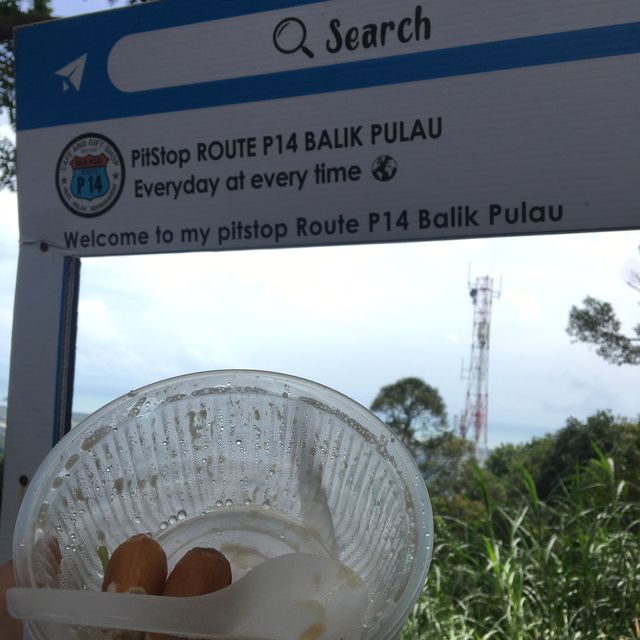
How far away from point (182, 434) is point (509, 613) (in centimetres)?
172

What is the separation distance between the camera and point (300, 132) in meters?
1.53

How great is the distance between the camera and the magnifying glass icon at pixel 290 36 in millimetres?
1520

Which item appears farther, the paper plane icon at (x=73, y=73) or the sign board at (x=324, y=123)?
the paper plane icon at (x=73, y=73)

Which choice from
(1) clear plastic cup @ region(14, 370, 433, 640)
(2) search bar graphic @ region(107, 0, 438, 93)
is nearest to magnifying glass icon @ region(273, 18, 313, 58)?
(2) search bar graphic @ region(107, 0, 438, 93)

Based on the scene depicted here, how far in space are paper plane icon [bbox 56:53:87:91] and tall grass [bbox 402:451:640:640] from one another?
1.70 m

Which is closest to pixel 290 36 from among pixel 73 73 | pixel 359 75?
pixel 359 75

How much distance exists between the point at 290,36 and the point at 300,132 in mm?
189

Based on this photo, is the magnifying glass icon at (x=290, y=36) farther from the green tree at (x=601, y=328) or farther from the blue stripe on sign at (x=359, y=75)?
the green tree at (x=601, y=328)

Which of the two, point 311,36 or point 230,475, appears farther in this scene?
point 311,36

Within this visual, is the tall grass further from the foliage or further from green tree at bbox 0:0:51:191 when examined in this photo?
green tree at bbox 0:0:51:191

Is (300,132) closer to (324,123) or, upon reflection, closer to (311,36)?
(324,123)

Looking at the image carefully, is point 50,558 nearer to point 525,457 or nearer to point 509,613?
point 509,613

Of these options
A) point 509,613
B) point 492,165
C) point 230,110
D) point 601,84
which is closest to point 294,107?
point 230,110

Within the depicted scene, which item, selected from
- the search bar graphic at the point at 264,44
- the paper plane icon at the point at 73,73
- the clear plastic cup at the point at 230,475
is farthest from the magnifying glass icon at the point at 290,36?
the clear plastic cup at the point at 230,475
